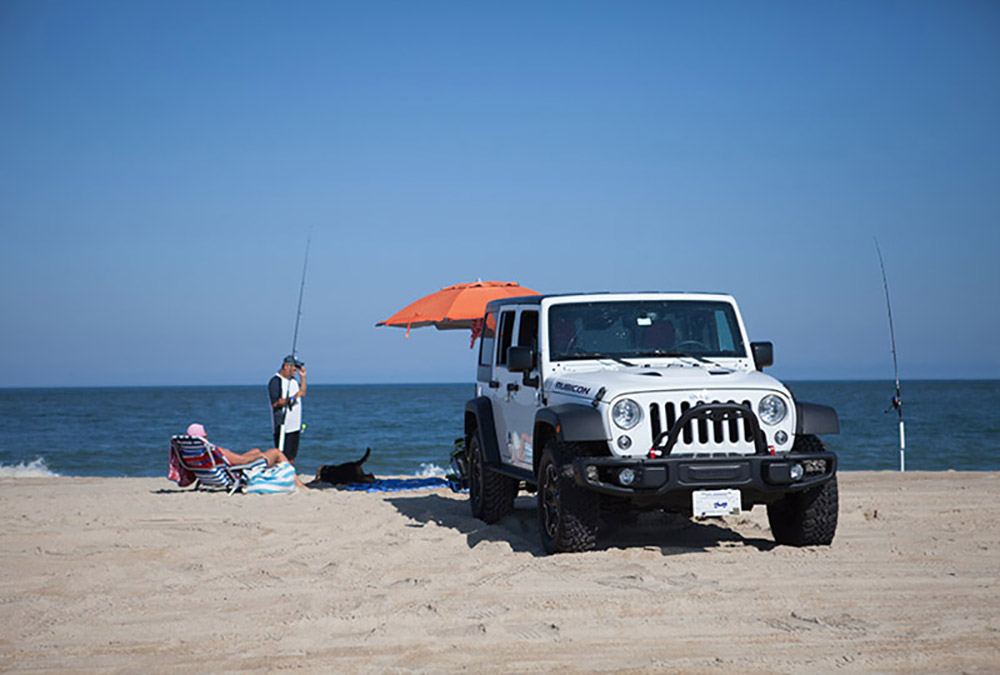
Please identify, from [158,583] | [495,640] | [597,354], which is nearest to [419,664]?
[495,640]

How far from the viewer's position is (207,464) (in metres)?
12.2

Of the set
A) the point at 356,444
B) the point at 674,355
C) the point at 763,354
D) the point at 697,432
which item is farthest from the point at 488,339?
the point at 356,444

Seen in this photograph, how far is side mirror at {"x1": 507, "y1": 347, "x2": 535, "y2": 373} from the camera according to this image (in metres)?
7.83

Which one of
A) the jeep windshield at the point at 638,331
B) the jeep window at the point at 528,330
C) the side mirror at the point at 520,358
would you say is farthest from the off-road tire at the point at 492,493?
the jeep windshield at the point at 638,331

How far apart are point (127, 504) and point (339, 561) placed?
4565 mm

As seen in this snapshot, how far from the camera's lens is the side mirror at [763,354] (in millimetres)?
8109

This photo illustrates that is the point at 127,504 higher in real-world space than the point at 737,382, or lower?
lower

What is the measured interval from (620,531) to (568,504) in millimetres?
1754

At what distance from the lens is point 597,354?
26.4 feet

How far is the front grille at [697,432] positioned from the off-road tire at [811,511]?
1.83 ft

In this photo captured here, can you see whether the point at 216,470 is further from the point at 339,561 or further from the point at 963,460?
the point at 963,460

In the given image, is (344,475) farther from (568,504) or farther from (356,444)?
(356,444)

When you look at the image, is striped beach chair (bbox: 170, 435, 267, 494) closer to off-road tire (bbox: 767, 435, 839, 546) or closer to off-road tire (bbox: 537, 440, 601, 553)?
off-road tire (bbox: 537, 440, 601, 553)

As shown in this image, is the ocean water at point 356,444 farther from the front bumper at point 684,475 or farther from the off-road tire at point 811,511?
the front bumper at point 684,475
